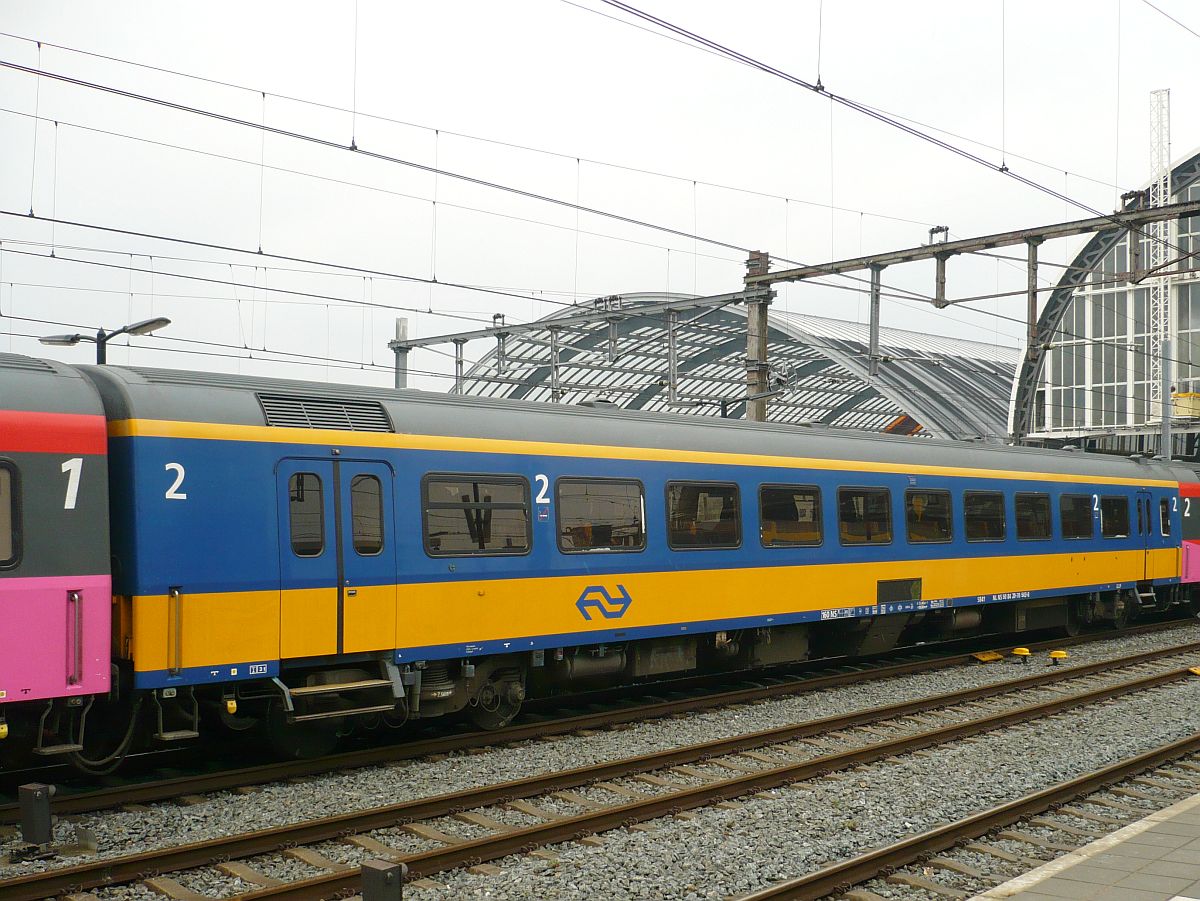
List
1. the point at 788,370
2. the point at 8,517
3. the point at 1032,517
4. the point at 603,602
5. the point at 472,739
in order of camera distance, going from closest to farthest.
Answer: the point at 8,517, the point at 472,739, the point at 603,602, the point at 1032,517, the point at 788,370

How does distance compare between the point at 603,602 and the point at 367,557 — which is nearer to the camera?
the point at 367,557

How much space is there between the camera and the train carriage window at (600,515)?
1255 cm

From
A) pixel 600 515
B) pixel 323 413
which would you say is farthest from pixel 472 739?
pixel 323 413

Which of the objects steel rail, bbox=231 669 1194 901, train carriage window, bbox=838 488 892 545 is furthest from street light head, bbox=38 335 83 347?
steel rail, bbox=231 669 1194 901

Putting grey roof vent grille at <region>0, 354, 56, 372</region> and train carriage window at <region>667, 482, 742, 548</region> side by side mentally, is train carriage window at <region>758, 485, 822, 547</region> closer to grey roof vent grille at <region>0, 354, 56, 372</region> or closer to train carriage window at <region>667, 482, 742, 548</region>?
train carriage window at <region>667, 482, 742, 548</region>

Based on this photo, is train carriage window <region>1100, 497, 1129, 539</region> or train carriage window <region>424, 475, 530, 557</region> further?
train carriage window <region>1100, 497, 1129, 539</region>

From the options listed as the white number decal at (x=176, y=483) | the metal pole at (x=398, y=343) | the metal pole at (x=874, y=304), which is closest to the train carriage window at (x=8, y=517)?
the white number decal at (x=176, y=483)

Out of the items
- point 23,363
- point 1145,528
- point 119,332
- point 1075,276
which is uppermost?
point 1075,276

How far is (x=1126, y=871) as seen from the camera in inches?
281

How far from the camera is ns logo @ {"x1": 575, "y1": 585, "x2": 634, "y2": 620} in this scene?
12.6 m

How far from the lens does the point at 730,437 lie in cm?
1465

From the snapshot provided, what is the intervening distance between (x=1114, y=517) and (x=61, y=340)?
21.5 m

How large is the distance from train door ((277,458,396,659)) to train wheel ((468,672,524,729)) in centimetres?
179

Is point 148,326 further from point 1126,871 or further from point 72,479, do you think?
point 1126,871
